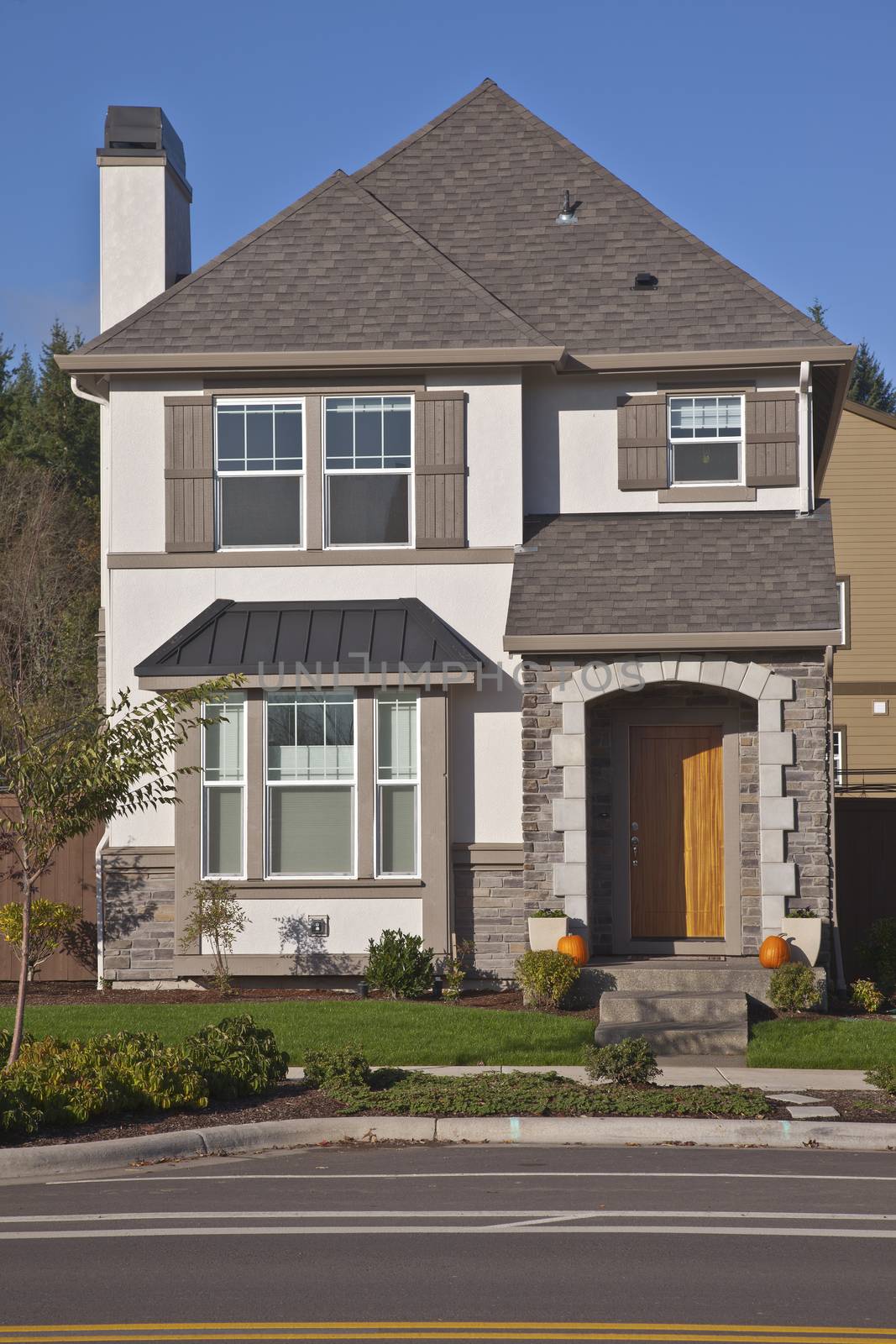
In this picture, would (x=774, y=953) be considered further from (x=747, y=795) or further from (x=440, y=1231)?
(x=440, y=1231)

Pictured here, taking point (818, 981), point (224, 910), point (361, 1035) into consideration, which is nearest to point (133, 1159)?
point (361, 1035)

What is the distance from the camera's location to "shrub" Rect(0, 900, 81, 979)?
15.3 m

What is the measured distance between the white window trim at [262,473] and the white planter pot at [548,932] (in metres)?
4.87

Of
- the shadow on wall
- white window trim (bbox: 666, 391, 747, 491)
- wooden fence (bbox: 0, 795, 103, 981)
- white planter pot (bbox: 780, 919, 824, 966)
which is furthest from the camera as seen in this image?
wooden fence (bbox: 0, 795, 103, 981)

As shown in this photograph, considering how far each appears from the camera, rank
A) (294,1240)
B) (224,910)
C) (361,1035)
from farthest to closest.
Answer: (224,910), (361,1035), (294,1240)

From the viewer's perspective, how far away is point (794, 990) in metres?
13.7

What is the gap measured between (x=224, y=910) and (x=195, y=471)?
4789mm

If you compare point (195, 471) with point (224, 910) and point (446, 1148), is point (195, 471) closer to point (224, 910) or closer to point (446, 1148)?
point (224, 910)

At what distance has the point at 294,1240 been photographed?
718cm

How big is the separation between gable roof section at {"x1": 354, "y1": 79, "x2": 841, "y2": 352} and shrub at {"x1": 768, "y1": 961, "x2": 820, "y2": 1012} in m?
6.93

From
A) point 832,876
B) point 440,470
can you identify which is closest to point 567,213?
point 440,470

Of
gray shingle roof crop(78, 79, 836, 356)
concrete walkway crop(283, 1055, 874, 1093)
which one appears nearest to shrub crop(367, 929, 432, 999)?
concrete walkway crop(283, 1055, 874, 1093)

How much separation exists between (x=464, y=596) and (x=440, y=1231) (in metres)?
9.30

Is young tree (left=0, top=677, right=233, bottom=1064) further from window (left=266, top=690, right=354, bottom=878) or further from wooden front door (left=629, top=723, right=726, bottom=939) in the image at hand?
wooden front door (left=629, top=723, right=726, bottom=939)
